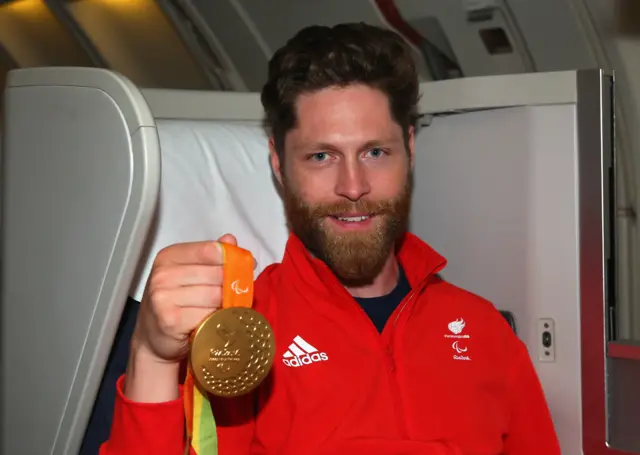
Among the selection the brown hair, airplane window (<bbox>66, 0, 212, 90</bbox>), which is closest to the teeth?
the brown hair

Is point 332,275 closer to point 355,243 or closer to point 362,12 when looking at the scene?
point 355,243

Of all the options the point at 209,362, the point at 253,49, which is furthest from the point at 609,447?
the point at 253,49

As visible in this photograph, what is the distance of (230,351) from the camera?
Result: 3.92 feet

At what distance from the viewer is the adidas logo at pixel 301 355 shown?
5.71 feet

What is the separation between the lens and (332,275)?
1.84m

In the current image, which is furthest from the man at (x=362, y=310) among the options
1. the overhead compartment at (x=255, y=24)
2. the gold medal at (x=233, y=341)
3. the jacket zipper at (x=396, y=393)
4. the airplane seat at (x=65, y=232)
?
the overhead compartment at (x=255, y=24)

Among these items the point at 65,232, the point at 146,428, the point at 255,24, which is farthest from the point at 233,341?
the point at 255,24

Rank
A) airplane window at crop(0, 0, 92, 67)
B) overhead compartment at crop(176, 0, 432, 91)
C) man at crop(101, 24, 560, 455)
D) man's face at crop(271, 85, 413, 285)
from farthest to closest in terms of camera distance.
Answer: airplane window at crop(0, 0, 92, 67) → overhead compartment at crop(176, 0, 432, 91) → man's face at crop(271, 85, 413, 285) → man at crop(101, 24, 560, 455)

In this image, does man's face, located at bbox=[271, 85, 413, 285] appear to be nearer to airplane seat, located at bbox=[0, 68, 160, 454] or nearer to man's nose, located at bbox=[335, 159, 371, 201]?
man's nose, located at bbox=[335, 159, 371, 201]

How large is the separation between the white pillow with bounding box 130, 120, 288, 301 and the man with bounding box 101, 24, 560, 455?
157 mm

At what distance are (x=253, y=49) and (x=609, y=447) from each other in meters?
2.00

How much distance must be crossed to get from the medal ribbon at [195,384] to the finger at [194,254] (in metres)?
0.01

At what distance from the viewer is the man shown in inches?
67.6

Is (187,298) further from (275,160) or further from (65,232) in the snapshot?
A: (275,160)
